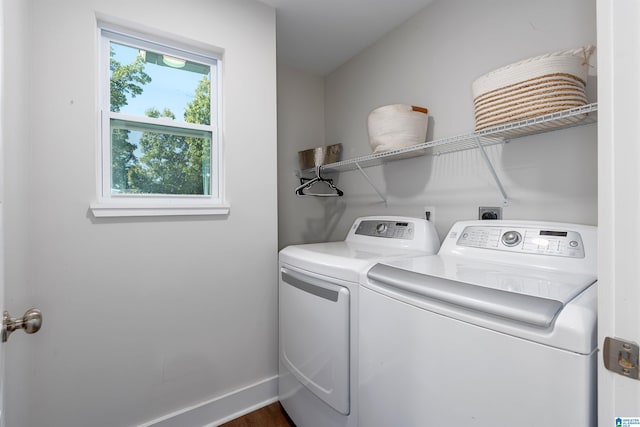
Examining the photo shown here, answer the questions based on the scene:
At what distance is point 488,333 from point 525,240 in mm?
623

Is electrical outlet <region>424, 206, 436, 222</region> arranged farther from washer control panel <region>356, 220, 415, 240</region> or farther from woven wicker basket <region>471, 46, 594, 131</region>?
woven wicker basket <region>471, 46, 594, 131</region>

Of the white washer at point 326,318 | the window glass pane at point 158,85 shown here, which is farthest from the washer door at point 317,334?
the window glass pane at point 158,85

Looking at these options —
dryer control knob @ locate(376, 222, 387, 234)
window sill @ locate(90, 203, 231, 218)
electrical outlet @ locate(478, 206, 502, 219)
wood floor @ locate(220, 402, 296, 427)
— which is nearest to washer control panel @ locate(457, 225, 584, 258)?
electrical outlet @ locate(478, 206, 502, 219)

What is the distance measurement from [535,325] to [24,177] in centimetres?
178

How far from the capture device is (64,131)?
1.29 meters

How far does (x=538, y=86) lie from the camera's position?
104cm

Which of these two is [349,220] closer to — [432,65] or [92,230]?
[432,65]

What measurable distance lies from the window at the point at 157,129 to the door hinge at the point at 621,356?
5.26ft

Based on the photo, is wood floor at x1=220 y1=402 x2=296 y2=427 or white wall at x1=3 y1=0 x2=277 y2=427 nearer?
white wall at x1=3 y1=0 x2=277 y2=427

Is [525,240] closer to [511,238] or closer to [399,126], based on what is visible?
[511,238]

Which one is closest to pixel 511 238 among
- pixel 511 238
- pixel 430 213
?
pixel 511 238

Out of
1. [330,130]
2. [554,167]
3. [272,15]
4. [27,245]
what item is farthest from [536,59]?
[27,245]

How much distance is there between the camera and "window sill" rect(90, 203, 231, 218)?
1.37 meters

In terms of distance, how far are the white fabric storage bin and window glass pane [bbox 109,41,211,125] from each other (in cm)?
105
